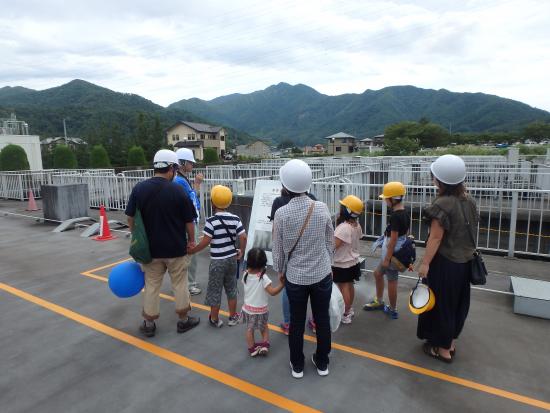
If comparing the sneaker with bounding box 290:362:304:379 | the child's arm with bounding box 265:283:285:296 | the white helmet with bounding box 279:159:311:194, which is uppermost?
the white helmet with bounding box 279:159:311:194

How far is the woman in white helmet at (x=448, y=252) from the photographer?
321cm

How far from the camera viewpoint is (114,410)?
2799 millimetres

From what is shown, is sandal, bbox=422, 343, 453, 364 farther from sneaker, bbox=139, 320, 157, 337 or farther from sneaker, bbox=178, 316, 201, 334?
sneaker, bbox=139, 320, 157, 337

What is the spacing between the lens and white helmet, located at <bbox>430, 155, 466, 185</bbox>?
3164 millimetres

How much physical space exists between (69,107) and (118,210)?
88.7 metres

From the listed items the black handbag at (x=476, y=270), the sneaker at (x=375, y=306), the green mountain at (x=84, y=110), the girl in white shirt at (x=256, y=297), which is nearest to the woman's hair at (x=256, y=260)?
the girl in white shirt at (x=256, y=297)

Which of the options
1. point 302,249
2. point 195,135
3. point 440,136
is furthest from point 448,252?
point 195,135

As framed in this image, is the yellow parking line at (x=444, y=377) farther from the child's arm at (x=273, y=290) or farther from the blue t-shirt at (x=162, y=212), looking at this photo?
the blue t-shirt at (x=162, y=212)

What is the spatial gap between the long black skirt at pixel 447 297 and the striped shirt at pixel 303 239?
1.16m

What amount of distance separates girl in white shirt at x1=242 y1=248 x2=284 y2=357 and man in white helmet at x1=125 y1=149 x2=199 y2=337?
31.7 inches

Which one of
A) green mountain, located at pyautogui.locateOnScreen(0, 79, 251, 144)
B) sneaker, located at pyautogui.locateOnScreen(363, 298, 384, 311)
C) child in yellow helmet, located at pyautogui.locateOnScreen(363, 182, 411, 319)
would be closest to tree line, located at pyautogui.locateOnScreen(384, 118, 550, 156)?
green mountain, located at pyautogui.locateOnScreen(0, 79, 251, 144)

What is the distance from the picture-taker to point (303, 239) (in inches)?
114

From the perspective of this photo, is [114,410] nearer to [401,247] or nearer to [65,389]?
[65,389]

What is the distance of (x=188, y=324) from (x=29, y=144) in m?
30.1
